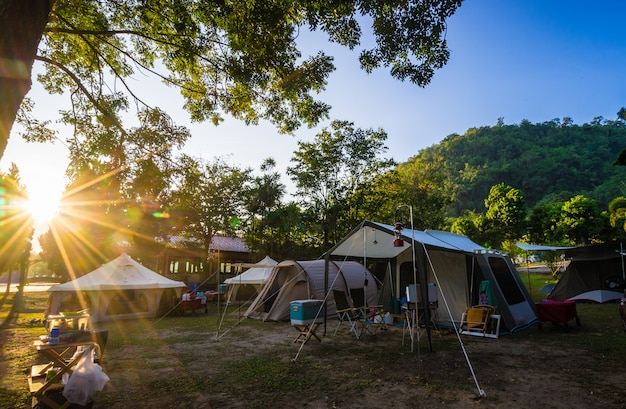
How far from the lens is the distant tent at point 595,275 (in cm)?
1327

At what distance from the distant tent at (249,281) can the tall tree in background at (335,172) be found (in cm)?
469

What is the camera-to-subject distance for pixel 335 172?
21.0 m

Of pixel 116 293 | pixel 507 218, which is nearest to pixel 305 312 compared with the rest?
pixel 116 293

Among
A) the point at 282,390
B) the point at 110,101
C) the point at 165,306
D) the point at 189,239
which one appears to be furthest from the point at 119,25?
the point at 189,239

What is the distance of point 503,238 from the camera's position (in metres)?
22.4

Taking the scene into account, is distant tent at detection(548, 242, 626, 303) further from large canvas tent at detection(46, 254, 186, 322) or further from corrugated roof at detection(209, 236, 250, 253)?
corrugated roof at detection(209, 236, 250, 253)

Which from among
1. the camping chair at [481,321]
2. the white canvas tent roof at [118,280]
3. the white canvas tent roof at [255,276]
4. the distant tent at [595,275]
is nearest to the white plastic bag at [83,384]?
the camping chair at [481,321]

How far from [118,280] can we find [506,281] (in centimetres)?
1234

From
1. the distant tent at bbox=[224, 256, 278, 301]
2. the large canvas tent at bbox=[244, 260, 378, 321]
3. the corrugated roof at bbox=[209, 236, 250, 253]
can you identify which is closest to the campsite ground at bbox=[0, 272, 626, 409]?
the large canvas tent at bbox=[244, 260, 378, 321]

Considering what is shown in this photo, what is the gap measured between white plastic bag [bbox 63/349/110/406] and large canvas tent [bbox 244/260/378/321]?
25.3 ft

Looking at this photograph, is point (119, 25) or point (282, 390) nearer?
point (282, 390)

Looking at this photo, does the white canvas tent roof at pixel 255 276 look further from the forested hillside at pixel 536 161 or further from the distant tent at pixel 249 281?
the forested hillside at pixel 536 161

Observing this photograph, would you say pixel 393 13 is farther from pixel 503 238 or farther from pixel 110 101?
pixel 503 238

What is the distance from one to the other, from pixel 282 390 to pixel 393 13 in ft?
21.3
